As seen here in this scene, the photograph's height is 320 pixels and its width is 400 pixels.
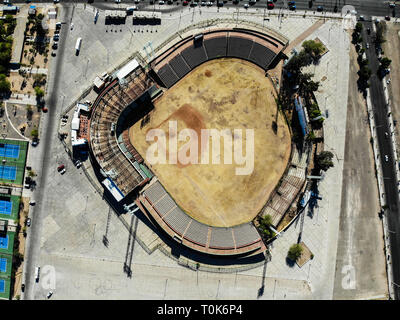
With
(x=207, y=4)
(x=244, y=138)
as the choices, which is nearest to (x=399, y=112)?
(x=244, y=138)

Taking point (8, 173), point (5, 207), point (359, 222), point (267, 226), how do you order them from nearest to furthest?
point (267, 226) → point (359, 222) → point (5, 207) → point (8, 173)

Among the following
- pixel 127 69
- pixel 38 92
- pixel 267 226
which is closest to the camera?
Answer: pixel 267 226

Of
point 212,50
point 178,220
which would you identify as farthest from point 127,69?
point 178,220

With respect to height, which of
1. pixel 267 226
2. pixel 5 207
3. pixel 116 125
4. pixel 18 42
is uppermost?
pixel 18 42

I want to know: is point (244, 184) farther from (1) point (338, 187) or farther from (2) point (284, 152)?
(1) point (338, 187)

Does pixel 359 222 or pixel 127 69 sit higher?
pixel 127 69

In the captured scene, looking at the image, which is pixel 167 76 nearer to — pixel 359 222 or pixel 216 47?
pixel 216 47
